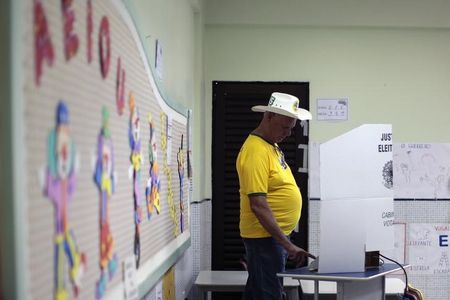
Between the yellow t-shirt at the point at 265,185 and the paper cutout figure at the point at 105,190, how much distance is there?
112 centimetres

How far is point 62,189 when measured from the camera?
3.75 ft

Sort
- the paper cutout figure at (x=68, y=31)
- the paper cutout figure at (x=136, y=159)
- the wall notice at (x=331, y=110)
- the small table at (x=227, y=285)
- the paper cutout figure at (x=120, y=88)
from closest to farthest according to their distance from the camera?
the paper cutout figure at (x=68, y=31)
the paper cutout figure at (x=120, y=88)
the paper cutout figure at (x=136, y=159)
the small table at (x=227, y=285)
the wall notice at (x=331, y=110)

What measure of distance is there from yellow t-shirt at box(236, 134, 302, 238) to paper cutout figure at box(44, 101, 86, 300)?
1.41 metres

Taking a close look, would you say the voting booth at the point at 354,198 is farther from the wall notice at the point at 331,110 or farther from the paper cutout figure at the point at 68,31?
the wall notice at the point at 331,110

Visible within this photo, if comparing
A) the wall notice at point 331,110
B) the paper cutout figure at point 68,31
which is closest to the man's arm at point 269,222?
the paper cutout figure at point 68,31

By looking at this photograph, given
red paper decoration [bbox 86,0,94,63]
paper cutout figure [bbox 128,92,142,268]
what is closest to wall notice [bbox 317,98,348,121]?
paper cutout figure [bbox 128,92,142,268]

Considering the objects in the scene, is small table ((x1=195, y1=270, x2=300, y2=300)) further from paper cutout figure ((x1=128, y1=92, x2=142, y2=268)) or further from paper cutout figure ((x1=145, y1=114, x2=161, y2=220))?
paper cutout figure ((x1=128, y1=92, x2=142, y2=268))

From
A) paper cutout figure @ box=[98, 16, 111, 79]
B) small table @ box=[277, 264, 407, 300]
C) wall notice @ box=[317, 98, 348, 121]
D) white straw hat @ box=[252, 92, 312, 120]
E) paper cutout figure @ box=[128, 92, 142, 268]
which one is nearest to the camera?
paper cutout figure @ box=[98, 16, 111, 79]

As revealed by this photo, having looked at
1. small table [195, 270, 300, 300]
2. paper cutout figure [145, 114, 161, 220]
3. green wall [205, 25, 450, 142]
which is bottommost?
small table [195, 270, 300, 300]

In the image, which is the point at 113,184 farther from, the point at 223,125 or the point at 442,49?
the point at 442,49

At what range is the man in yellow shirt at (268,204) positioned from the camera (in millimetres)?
2521

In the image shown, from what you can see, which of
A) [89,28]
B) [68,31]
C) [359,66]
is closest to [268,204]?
[89,28]

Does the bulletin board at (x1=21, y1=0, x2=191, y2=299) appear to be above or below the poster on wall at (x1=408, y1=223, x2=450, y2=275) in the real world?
above

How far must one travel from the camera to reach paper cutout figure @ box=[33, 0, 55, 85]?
40.1 inches
